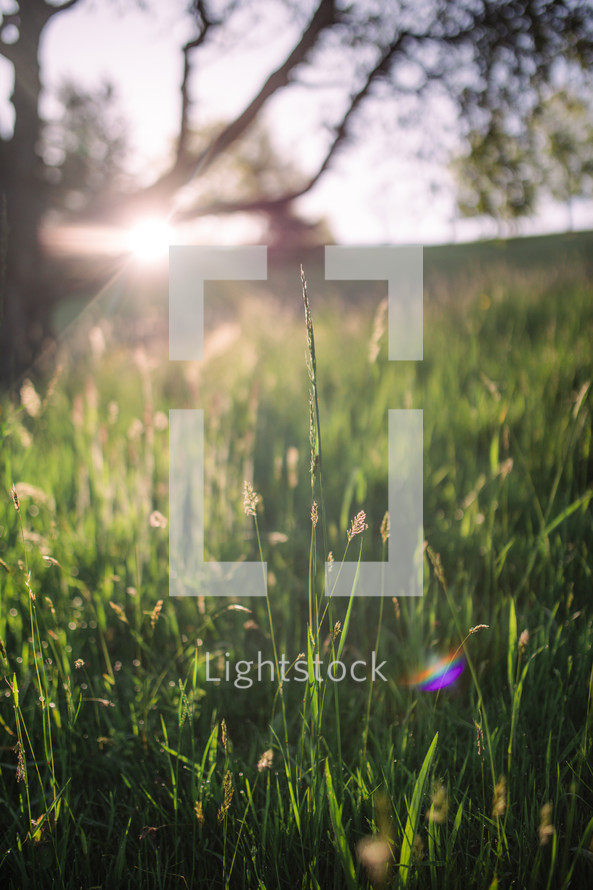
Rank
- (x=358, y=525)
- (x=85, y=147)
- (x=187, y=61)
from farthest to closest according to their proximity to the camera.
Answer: (x=85, y=147), (x=187, y=61), (x=358, y=525)

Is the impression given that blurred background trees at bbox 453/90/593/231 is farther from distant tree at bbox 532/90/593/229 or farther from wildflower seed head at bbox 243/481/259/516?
wildflower seed head at bbox 243/481/259/516

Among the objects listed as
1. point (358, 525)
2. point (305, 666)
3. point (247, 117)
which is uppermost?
point (247, 117)

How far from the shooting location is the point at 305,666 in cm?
150

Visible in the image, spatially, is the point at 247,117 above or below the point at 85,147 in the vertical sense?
below

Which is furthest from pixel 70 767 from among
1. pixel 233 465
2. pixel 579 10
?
pixel 579 10

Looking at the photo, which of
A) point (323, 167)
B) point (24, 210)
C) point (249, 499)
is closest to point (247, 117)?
point (323, 167)

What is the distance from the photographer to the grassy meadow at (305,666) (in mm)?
868

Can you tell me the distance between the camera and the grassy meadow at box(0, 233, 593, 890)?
0.87 m

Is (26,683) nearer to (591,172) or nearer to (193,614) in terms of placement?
(193,614)

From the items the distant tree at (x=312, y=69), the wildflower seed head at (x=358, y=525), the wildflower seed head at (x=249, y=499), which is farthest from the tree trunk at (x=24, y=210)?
the wildflower seed head at (x=358, y=525)

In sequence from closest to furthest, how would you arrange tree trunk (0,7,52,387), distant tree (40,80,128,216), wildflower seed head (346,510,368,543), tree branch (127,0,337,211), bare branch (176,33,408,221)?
wildflower seed head (346,510,368,543)
tree branch (127,0,337,211)
tree trunk (0,7,52,387)
bare branch (176,33,408,221)
distant tree (40,80,128,216)

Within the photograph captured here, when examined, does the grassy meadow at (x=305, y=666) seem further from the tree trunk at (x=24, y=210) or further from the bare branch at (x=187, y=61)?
the bare branch at (x=187, y=61)

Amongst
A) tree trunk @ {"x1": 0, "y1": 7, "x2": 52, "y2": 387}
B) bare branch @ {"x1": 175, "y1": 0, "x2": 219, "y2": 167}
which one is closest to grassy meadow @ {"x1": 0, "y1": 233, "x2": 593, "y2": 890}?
tree trunk @ {"x1": 0, "y1": 7, "x2": 52, "y2": 387}

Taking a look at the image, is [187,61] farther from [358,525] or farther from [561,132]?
[358,525]
